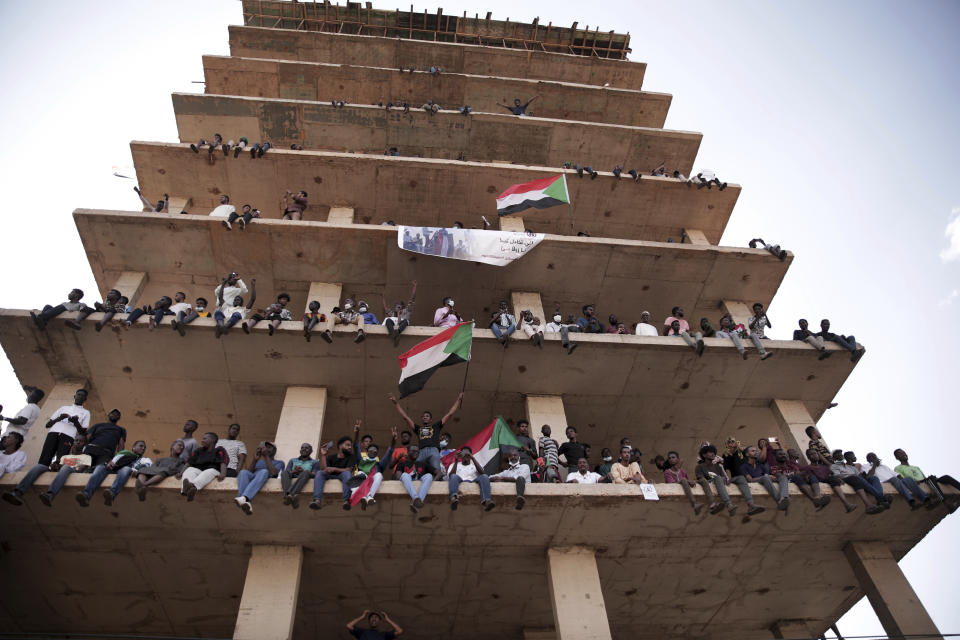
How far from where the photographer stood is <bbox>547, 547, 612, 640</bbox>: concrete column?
8.23m

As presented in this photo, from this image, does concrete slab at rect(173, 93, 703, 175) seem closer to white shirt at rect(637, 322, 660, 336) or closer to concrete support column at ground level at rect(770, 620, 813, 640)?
white shirt at rect(637, 322, 660, 336)

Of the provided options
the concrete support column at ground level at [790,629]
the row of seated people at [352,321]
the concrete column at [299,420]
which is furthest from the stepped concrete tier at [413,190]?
the concrete support column at ground level at [790,629]

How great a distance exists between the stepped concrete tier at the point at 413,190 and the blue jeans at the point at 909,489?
382 inches

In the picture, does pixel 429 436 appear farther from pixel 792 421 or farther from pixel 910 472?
pixel 910 472

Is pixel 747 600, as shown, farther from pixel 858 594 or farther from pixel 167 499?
pixel 167 499

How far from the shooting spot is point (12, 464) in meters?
8.01

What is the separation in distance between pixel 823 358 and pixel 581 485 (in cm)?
621

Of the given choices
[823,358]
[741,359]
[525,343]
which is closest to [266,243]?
[525,343]

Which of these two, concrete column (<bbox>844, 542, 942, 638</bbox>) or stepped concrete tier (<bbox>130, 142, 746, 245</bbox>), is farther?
stepped concrete tier (<bbox>130, 142, 746, 245</bbox>)

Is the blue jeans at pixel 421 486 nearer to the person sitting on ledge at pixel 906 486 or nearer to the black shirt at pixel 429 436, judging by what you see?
the black shirt at pixel 429 436

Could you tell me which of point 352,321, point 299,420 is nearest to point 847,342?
point 352,321

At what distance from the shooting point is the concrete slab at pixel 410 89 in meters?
20.2

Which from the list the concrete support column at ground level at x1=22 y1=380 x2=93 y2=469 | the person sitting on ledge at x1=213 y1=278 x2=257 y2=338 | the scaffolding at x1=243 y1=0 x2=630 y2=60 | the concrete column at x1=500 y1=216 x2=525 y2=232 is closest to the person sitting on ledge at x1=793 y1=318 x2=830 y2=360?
the concrete column at x1=500 y1=216 x2=525 y2=232

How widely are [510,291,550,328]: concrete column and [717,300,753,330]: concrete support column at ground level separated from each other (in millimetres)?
4606
